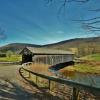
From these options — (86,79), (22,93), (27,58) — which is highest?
(27,58)

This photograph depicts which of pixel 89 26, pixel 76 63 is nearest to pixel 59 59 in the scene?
pixel 76 63

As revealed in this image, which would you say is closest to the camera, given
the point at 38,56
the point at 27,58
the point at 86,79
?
the point at 86,79

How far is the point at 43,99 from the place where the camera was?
863 centimetres

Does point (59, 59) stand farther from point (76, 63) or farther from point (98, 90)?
point (98, 90)

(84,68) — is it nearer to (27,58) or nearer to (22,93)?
(27,58)

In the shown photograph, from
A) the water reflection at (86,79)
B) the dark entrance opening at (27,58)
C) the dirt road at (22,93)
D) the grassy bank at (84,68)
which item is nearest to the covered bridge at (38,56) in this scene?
the dark entrance opening at (27,58)

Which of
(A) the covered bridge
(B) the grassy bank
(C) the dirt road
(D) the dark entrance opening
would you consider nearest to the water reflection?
(C) the dirt road

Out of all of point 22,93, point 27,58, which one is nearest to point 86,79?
point 22,93

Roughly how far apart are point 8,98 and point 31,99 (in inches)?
32.5

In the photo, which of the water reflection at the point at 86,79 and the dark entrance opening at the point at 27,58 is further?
the dark entrance opening at the point at 27,58

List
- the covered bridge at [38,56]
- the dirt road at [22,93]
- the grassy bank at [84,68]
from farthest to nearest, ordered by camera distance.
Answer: the grassy bank at [84,68] → the covered bridge at [38,56] → the dirt road at [22,93]

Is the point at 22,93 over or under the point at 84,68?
over

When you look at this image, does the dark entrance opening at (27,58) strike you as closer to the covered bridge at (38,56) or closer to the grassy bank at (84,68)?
the covered bridge at (38,56)

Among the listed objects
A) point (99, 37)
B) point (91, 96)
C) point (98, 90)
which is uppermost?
point (99, 37)
